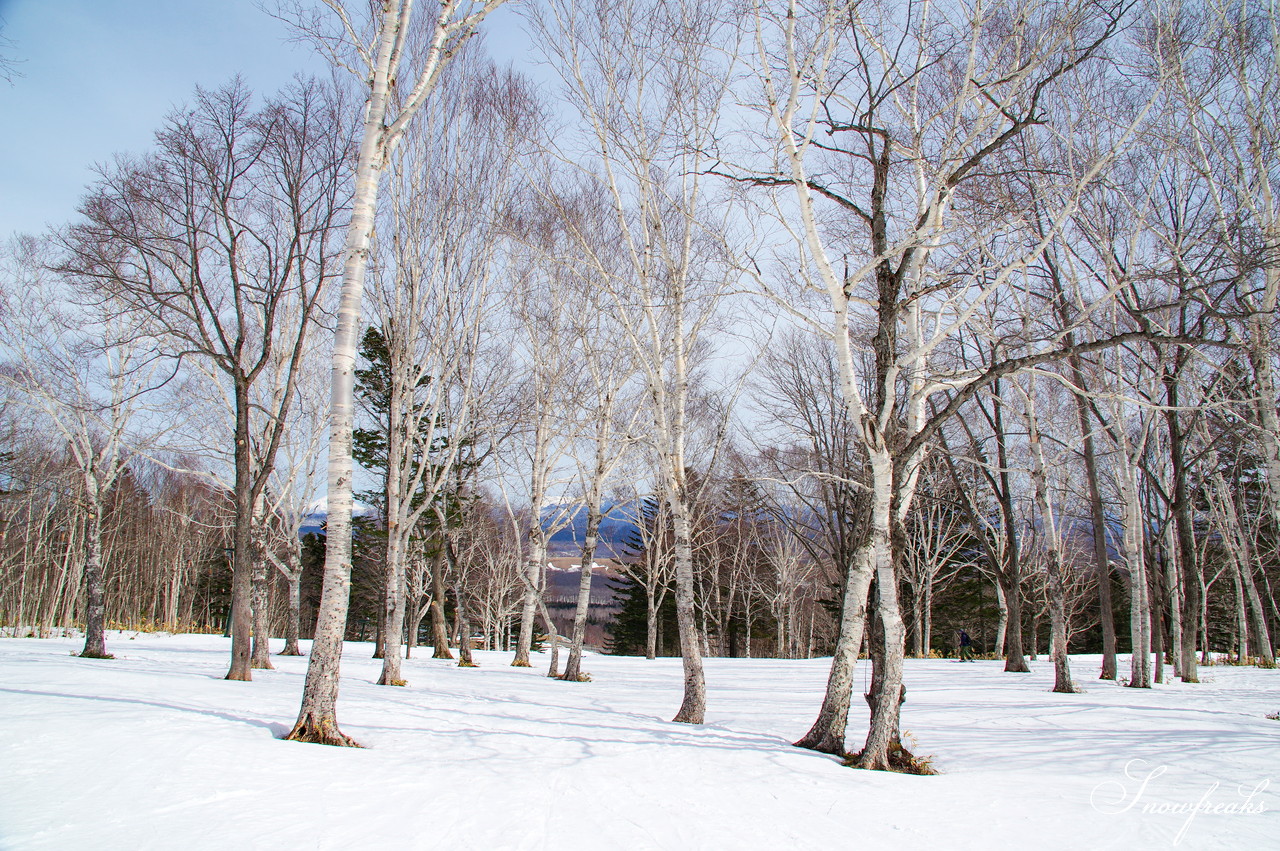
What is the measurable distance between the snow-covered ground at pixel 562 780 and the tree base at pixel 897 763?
7.5 inches

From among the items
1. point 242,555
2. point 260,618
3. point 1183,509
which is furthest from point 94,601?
point 1183,509

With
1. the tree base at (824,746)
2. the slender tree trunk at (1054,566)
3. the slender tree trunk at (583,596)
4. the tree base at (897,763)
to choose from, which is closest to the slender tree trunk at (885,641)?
the tree base at (897,763)

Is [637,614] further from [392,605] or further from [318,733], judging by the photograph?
[318,733]

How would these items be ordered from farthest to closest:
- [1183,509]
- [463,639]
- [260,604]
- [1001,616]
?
1. [1001,616]
2. [463,639]
3. [260,604]
4. [1183,509]

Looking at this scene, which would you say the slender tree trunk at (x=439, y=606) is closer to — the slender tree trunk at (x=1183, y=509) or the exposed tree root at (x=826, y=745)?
the exposed tree root at (x=826, y=745)

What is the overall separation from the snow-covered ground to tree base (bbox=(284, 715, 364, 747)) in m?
0.18

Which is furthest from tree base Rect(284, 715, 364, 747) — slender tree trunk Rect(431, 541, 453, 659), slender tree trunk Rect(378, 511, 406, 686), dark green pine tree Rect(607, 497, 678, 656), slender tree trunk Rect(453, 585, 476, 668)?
dark green pine tree Rect(607, 497, 678, 656)

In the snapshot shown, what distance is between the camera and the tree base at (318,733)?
16.6 feet

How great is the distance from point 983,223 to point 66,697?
1015 centimetres

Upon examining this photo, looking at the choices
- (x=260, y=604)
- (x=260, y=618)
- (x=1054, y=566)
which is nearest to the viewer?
(x=1054, y=566)

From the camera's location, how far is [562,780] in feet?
14.9

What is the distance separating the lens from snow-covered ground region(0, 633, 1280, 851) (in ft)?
11.0

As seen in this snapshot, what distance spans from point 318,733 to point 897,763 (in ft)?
15.5

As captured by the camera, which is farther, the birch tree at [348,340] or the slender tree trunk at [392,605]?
the slender tree trunk at [392,605]
